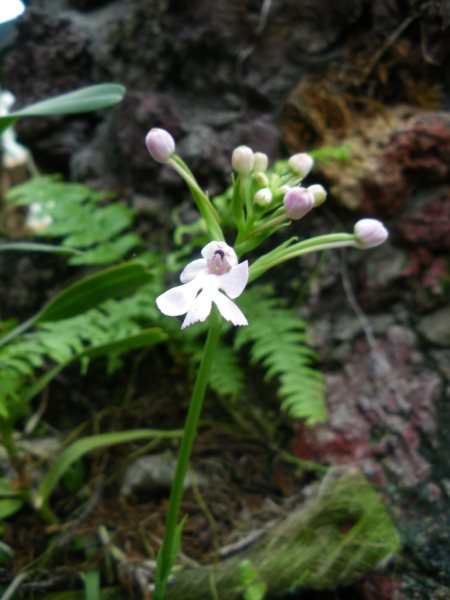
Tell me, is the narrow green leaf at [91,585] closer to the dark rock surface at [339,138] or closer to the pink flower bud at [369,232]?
the dark rock surface at [339,138]

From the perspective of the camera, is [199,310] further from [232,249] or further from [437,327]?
[437,327]

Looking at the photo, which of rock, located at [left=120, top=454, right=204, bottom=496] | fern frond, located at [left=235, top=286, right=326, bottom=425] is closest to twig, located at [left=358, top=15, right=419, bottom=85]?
fern frond, located at [left=235, top=286, right=326, bottom=425]

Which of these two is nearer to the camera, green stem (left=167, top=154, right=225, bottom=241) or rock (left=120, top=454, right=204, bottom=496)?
green stem (left=167, top=154, right=225, bottom=241)

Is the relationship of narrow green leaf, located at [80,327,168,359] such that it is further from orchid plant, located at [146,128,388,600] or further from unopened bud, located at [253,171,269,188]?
unopened bud, located at [253,171,269,188]

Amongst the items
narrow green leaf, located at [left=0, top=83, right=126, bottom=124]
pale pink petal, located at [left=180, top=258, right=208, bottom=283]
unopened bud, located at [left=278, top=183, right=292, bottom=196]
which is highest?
narrow green leaf, located at [left=0, top=83, right=126, bottom=124]

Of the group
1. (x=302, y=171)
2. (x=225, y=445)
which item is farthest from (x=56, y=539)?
(x=302, y=171)
